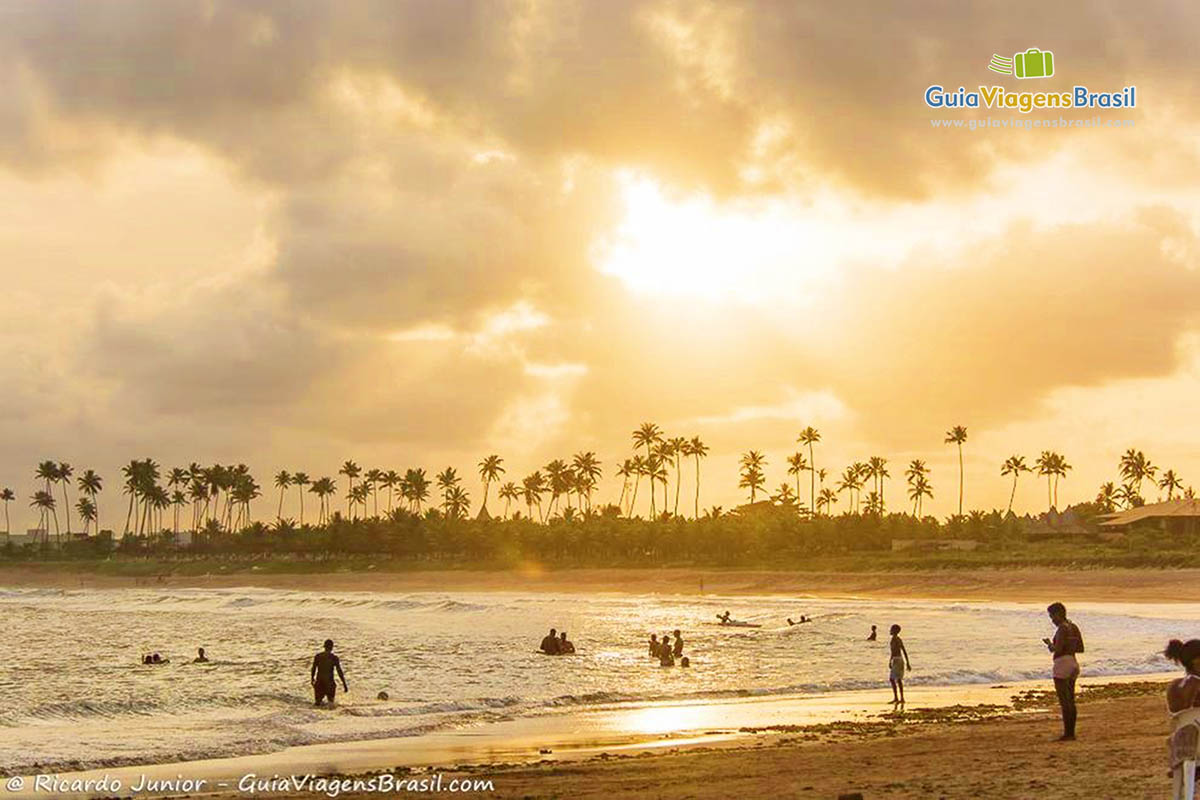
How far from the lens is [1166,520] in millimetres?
114062

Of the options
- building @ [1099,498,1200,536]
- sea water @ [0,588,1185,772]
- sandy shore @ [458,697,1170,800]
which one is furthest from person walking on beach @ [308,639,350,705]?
building @ [1099,498,1200,536]

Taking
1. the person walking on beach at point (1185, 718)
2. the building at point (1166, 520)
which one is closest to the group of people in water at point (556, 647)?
the person walking on beach at point (1185, 718)

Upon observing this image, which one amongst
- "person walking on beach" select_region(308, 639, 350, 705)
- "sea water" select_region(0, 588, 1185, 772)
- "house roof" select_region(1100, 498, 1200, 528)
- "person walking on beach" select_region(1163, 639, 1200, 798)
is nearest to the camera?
"person walking on beach" select_region(1163, 639, 1200, 798)

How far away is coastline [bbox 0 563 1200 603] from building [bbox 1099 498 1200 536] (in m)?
32.5

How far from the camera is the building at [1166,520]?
371 feet

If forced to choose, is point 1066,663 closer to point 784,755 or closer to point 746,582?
→ point 784,755

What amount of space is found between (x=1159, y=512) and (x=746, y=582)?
43.0 meters

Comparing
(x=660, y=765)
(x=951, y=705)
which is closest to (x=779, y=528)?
(x=951, y=705)

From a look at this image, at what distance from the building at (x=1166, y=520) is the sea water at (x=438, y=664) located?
52.0 meters

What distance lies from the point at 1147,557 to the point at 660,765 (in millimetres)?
80078

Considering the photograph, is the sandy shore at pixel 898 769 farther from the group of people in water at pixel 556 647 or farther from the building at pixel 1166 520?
the building at pixel 1166 520

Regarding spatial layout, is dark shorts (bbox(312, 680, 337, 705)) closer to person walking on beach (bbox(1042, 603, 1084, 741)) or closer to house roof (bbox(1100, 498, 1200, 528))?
person walking on beach (bbox(1042, 603, 1084, 741))

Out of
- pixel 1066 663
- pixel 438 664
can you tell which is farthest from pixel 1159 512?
pixel 1066 663

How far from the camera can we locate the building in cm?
11293
